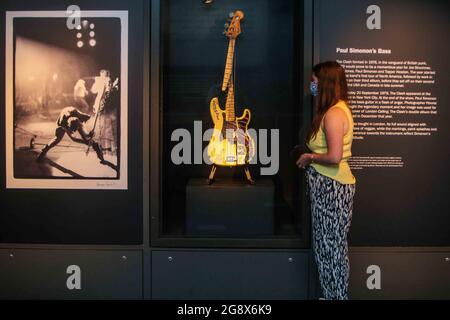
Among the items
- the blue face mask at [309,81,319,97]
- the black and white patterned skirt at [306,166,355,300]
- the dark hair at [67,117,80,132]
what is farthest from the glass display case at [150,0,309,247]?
the dark hair at [67,117,80,132]

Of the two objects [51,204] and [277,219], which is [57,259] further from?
[277,219]

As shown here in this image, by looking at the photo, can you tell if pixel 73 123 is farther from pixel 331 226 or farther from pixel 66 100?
pixel 331 226

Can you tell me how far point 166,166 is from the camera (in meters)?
3.75

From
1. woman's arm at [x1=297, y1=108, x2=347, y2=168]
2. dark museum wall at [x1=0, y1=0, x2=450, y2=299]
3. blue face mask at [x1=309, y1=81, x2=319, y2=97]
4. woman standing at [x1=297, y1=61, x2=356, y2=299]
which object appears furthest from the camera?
dark museum wall at [x1=0, y1=0, x2=450, y2=299]

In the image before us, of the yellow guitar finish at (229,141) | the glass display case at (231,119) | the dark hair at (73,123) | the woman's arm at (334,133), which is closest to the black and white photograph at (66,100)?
the dark hair at (73,123)

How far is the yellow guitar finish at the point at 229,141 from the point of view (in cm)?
380

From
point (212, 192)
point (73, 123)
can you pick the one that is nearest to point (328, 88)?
point (212, 192)

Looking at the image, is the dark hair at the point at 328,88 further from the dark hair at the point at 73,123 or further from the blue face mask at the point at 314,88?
the dark hair at the point at 73,123

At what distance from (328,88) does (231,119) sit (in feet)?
2.89

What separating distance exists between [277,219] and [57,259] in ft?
5.14

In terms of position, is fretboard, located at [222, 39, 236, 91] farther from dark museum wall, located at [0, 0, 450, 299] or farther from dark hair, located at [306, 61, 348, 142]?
dark hair, located at [306, 61, 348, 142]

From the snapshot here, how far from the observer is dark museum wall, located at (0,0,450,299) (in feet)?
11.7

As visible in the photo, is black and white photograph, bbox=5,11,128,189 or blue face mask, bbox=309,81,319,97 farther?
black and white photograph, bbox=5,11,128,189

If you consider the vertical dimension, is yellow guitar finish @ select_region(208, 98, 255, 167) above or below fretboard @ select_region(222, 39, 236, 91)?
below
